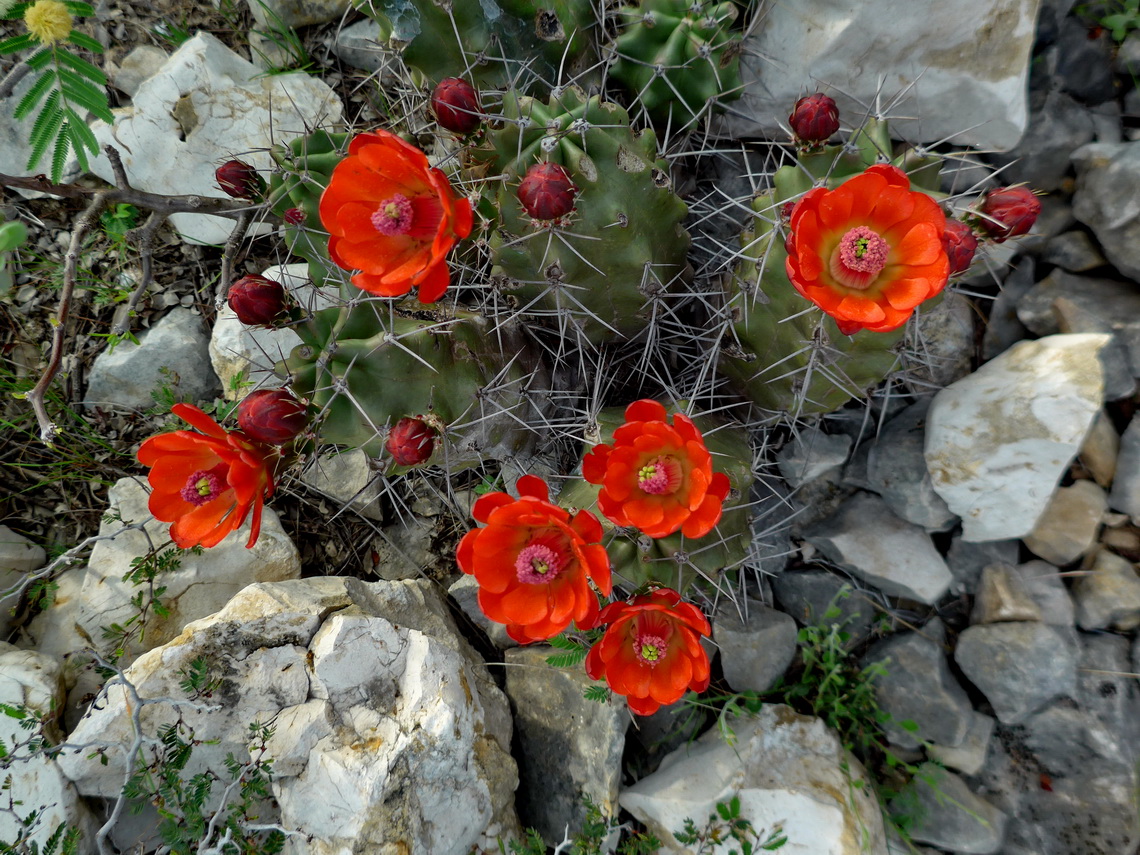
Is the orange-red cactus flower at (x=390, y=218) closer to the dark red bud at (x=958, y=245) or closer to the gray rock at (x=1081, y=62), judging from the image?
the dark red bud at (x=958, y=245)

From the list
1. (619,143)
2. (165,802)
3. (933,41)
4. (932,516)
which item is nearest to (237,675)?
(165,802)

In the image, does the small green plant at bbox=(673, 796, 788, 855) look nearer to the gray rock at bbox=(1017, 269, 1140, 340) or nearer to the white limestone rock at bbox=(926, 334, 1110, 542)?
the white limestone rock at bbox=(926, 334, 1110, 542)

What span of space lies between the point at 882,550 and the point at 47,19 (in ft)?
11.1

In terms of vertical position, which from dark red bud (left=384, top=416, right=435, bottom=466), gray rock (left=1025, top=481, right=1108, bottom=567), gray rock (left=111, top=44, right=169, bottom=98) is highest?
gray rock (left=111, top=44, right=169, bottom=98)

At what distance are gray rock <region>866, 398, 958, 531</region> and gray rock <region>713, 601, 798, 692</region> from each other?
66cm

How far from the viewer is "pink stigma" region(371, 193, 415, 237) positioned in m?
1.88

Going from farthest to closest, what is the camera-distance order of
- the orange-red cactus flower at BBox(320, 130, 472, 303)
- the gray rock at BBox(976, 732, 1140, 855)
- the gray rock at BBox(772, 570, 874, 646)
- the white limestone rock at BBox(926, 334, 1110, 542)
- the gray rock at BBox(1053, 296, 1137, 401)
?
the gray rock at BBox(772, 570, 874, 646)
the gray rock at BBox(1053, 296, 1137, 401)
the gray rock at BBox(976, 732, 1140, 855)
the white limestone rock at BBox(926, 334, 1110, 542)
the orange-red cactus flower at BBox(320, 130, 472, 303)

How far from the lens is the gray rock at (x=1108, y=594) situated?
273 centimetres

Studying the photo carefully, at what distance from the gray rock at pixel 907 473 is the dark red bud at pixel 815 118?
4.75 feet

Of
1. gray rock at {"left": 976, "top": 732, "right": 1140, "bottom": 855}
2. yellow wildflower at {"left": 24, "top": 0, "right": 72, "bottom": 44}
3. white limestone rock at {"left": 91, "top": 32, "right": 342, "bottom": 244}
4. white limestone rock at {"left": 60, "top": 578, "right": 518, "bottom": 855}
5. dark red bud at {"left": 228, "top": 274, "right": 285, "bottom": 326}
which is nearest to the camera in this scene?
dark red bud at {"left": 228, "top": 274, "right": 285, "bottom": 326}

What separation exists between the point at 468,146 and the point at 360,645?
1.71 meters

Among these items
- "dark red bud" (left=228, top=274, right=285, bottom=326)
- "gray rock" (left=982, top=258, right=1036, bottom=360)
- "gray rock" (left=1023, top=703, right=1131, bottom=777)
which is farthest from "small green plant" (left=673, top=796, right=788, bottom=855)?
"dark red bud" (left=228, top=274, right=285, bottom=326)

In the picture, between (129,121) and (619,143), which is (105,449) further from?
(619,143)

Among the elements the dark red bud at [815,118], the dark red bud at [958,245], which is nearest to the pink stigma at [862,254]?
the dark red bud at [958,245]
